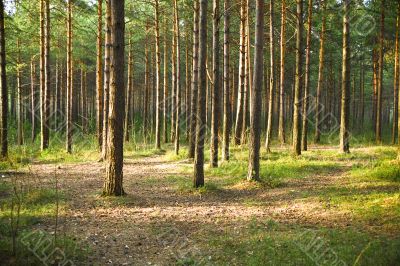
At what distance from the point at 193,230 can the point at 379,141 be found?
18950 millimetres

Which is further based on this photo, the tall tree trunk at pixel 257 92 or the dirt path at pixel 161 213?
the tall tree trunk at pixel 257 92

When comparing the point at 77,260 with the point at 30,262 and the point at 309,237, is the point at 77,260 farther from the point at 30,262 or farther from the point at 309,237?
the point at 309,237

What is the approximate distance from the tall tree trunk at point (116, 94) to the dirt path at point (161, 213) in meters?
0.88

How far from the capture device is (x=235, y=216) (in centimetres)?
839

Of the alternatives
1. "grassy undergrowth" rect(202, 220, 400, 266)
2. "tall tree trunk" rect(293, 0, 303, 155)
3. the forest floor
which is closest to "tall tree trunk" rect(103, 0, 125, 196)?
the forest floor

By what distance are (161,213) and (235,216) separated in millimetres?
1713

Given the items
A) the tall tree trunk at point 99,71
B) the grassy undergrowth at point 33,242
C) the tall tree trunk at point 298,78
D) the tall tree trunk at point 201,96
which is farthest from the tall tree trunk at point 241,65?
the grassy undergrowth at point 33,242

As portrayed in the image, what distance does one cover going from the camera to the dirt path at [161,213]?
6.59 m

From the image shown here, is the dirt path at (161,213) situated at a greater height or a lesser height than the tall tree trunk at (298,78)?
lesser

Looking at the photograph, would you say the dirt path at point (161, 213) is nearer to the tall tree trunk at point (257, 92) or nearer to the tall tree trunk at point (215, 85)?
the tall tree trunk at point (257, 92)

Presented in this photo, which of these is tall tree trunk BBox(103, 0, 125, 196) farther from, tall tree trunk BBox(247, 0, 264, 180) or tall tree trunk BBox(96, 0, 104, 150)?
tall tree trunk BBox(96, 0, 104, 150)

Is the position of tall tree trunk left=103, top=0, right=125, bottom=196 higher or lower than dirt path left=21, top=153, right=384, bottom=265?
higher

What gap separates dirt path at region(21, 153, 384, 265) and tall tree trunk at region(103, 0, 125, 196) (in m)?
0.88

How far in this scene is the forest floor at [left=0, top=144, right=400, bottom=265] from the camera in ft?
19.5
